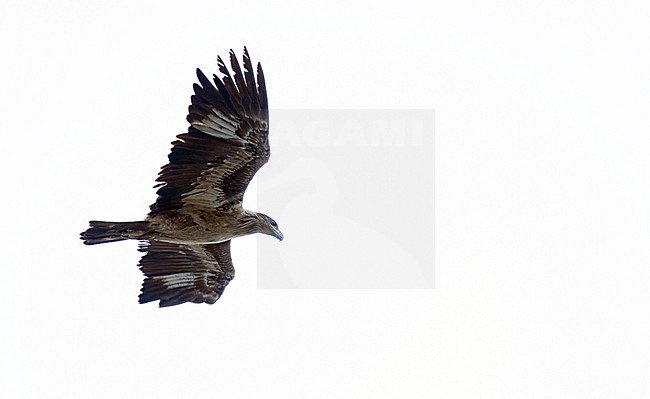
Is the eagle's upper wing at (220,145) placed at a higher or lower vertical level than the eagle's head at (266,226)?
higher

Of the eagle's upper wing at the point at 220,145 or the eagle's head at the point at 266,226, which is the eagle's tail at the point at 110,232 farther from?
the eagle's head at the point at 266,226

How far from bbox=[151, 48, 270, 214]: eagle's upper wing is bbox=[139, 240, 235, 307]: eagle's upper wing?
1702 mm

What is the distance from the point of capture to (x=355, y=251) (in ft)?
134

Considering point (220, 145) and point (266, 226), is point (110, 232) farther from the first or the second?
point (266, 226)

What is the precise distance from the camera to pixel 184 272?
46.2 feet

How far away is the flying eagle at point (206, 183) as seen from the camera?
1123 centimetres

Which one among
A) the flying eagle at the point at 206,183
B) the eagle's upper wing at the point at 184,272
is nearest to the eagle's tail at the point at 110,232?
the flying eagle at the point at 206,183

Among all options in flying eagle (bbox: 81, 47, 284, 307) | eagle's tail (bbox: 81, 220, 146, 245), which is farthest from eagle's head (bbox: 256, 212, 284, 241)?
eagle's tail (bbox: 81, 220, 146, 245)

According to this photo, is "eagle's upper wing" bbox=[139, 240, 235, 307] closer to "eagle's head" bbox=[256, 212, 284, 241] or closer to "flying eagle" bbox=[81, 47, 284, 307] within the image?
"flying eagle" bbox=[81, 47, 284, 307]

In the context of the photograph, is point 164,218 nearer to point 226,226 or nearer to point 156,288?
point 226,226

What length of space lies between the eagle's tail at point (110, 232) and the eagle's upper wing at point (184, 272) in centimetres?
164

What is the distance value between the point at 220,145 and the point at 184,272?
3.05m

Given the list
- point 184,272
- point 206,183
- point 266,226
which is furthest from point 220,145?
point 184,272

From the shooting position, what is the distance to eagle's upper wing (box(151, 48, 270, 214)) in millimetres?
11203
